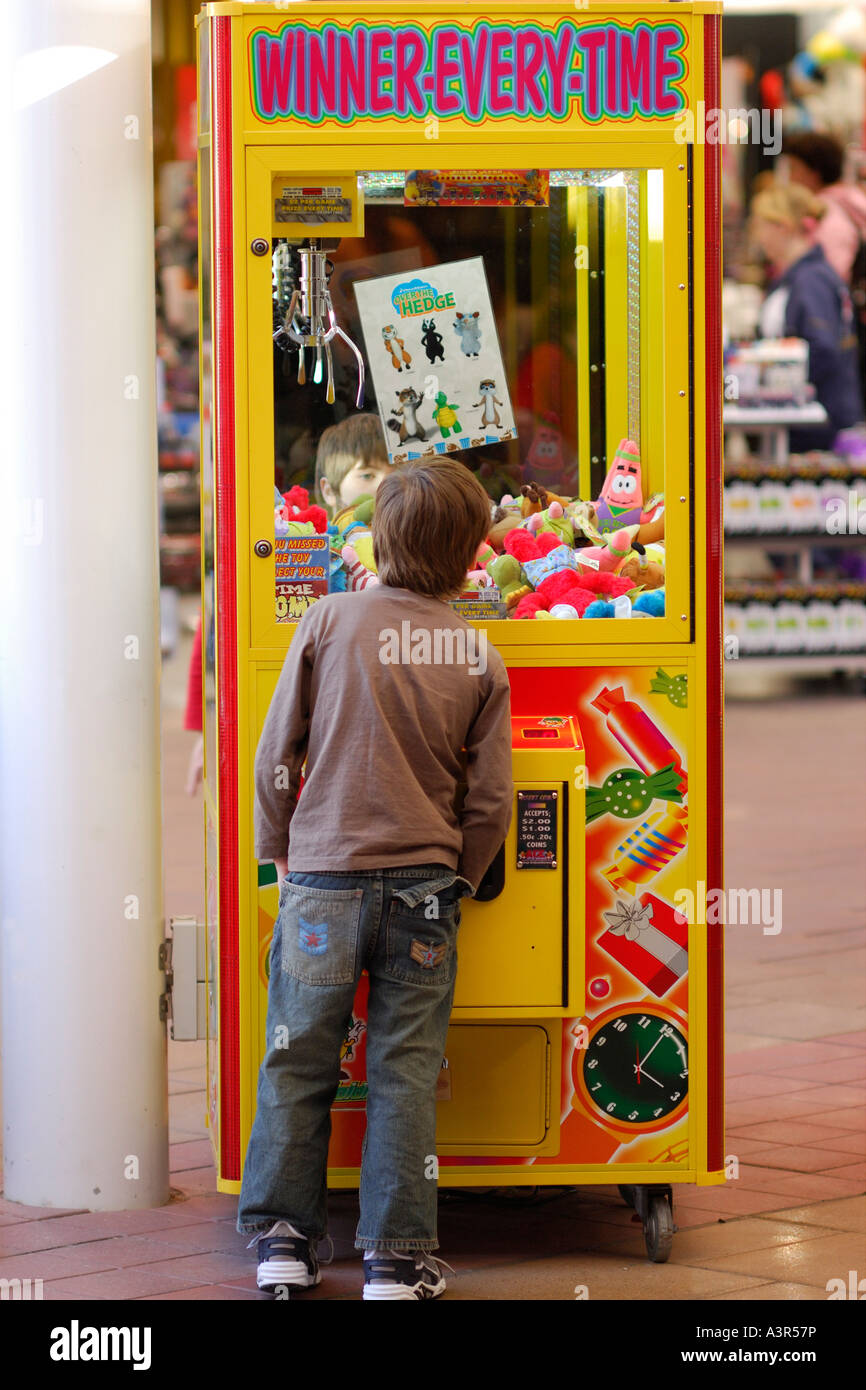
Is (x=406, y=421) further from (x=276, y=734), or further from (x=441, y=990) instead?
(x=441, y=990)

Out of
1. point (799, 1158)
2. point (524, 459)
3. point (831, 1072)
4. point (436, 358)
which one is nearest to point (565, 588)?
point (524, 459)

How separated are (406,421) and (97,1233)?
1642mm

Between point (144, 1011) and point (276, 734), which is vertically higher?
point (276, 734)

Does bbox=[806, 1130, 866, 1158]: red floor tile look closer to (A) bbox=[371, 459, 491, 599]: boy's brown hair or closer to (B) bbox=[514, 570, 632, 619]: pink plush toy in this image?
(B) bbox=[514, 570, 632, 619]: pink plush toy

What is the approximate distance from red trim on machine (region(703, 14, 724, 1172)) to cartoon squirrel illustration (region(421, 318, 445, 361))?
50 cm

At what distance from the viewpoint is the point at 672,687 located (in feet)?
10.9

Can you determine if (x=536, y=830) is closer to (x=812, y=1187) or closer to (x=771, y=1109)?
(x=812, y=1187)

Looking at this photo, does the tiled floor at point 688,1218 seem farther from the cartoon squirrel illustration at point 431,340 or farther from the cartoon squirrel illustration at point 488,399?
the cartoon squirrel illustration at point 431,340

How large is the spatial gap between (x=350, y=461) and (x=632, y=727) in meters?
Answer: 0.72

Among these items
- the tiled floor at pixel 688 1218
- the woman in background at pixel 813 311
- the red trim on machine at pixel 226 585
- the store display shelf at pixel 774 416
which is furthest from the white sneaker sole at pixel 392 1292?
the woman in background at pixel 813 311

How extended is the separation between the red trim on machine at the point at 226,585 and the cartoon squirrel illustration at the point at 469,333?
44 cm

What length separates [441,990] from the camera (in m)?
3.07

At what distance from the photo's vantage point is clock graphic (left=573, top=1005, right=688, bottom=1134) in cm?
334
